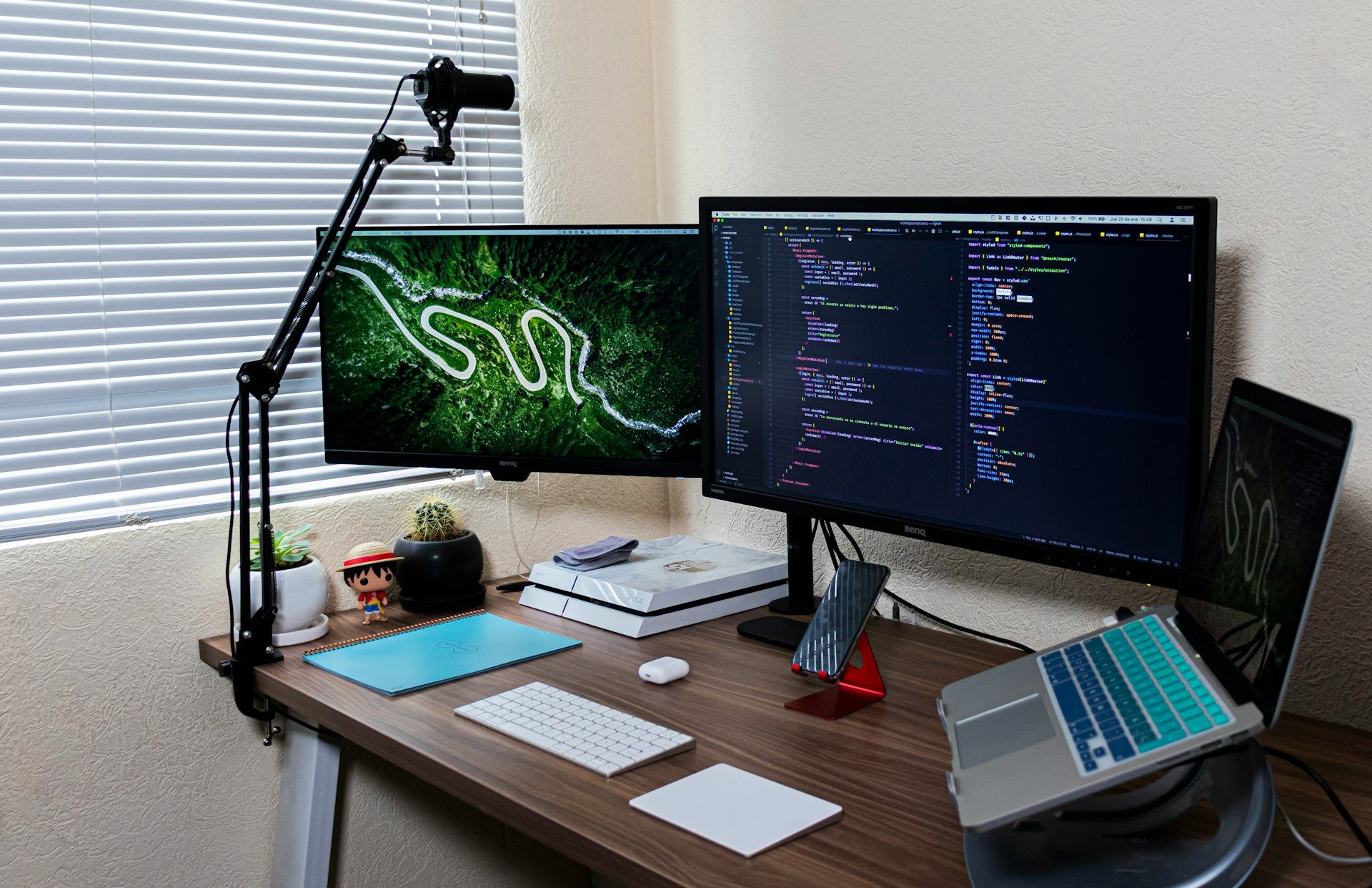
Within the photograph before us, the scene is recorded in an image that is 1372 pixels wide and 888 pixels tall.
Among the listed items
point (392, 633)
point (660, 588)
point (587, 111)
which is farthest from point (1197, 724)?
point (587, 111)

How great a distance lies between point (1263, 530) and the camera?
0.87 meters

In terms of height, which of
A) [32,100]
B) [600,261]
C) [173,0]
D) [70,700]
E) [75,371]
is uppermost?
[173,0]

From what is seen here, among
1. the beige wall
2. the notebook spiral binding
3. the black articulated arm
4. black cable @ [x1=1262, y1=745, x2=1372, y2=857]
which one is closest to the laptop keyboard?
black cable @ [x1=1262, y1=745, x2=1372, y2=857]

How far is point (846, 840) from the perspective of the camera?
37.8 inches

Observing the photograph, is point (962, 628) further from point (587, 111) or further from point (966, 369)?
point (587, 111)

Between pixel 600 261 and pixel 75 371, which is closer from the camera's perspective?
pixel 75 371

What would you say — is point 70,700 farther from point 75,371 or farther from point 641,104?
point 641,104

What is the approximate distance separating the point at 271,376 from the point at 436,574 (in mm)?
381

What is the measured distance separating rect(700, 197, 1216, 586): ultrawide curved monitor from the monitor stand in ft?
0.37

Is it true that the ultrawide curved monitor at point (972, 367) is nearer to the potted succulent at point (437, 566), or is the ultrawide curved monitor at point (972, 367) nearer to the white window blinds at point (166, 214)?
the potted succulent at point (437, 566)

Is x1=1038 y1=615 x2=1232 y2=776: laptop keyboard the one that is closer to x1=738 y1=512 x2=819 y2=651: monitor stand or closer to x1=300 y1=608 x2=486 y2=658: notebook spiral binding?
x1=738 y1=512 x2=819 y2=651: monitor stand

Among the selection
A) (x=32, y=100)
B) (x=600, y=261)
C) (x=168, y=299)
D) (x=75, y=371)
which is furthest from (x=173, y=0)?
(x=600, y=261)

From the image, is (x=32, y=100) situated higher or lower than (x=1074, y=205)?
higher

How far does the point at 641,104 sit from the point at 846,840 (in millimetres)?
1448
